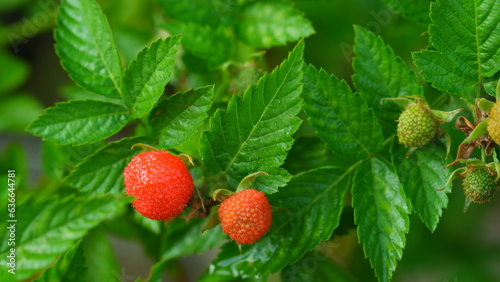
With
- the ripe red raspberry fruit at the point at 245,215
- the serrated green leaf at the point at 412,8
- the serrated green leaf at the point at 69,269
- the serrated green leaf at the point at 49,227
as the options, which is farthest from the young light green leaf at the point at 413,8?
the serrated green leaf at the point at 69,269

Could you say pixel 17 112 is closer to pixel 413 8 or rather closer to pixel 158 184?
pixel 158 184

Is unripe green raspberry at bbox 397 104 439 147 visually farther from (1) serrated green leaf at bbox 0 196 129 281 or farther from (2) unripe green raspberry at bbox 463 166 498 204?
(1) serrated green leaf at bbox 0 196 129 281

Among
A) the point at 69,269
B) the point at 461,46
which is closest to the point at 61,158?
the point at 69,269

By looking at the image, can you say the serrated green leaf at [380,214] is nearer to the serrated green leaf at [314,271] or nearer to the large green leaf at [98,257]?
the serrated green leaf at [314,271]

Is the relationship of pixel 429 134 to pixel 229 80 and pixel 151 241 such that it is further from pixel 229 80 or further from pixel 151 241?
pixel 151 241

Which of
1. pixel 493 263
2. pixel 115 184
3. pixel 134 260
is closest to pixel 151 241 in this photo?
pixel 134 260
